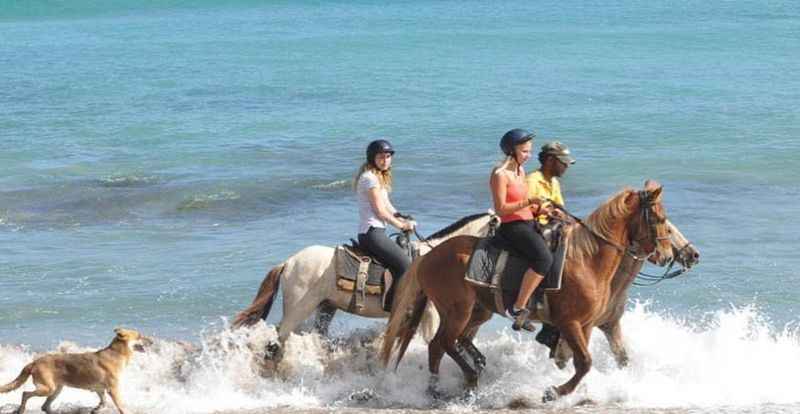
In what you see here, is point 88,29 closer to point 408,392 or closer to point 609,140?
point 609,140

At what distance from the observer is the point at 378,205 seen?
10375 mm

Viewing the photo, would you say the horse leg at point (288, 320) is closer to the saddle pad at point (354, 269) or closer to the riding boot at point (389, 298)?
the saddle pad at point (354, 269)

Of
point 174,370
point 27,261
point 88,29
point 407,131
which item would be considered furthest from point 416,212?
point 88,29

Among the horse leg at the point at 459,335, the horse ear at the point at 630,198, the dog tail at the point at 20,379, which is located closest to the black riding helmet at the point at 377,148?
the horse leg at the point at 459,335

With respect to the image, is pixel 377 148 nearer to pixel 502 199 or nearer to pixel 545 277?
pixel 502 199

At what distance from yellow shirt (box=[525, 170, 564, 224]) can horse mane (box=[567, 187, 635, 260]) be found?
28 cm

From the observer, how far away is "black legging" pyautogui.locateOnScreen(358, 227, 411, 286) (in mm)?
10586

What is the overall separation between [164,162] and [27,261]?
10.3m

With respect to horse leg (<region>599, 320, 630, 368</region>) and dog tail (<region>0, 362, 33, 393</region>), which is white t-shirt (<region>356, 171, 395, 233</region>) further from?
dog tail (<region>0, 362, 33, 393</region>)

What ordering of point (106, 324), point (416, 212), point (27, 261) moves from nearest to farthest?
1. point (106, 324)
2. point (27, 261)
3. point (416, 212)

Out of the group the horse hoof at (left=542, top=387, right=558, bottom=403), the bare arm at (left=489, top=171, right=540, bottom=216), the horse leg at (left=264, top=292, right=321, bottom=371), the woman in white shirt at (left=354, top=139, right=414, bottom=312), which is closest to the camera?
the bare arm at (left=489, top=171, right=540, bottom=216)

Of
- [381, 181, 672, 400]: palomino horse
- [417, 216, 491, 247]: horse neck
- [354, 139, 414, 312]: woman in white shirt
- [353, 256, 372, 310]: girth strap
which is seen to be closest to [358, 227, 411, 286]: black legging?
[354, 139, 414, 312]: woman in white shirt

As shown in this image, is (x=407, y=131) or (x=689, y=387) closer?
(x=689, y=387)

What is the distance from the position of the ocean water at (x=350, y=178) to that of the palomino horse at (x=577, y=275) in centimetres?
52
